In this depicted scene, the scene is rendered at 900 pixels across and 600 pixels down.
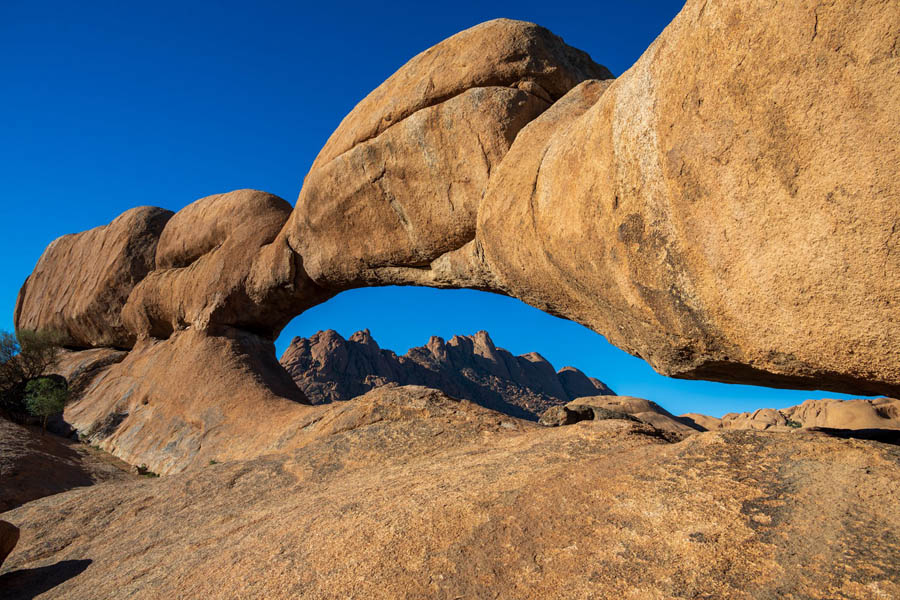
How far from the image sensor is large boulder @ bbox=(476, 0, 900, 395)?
329 cm

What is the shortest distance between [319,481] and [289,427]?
4031 mm

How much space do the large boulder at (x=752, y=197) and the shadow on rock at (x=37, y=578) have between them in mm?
6646

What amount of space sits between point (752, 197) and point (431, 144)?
22.0 feet

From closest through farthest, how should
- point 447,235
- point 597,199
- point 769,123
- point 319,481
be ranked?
point 769,123, point 597,199, point 319,481, point 447,235

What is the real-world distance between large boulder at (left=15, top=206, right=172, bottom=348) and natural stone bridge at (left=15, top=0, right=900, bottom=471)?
560cm

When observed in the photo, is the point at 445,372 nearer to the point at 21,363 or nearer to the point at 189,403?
the point at 21,363

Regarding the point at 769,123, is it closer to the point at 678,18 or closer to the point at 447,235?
the point at 678,18

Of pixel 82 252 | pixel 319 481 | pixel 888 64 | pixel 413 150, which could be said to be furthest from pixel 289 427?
pixel 82 252

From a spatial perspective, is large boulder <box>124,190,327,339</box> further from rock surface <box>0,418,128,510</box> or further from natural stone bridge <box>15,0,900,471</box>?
rock surface <box>0,418,128,510</box>

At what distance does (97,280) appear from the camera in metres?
19.4

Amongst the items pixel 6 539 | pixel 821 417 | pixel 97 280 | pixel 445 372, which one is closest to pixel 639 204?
pixel 6 539

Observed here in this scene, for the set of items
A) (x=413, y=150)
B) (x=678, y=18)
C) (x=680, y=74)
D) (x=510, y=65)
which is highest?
(x=510, y=65)

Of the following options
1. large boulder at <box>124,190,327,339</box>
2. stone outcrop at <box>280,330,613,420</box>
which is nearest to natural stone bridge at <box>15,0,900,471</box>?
large boulder at <box>124,190,327,339</box>

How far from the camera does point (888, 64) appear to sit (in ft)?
10.2
